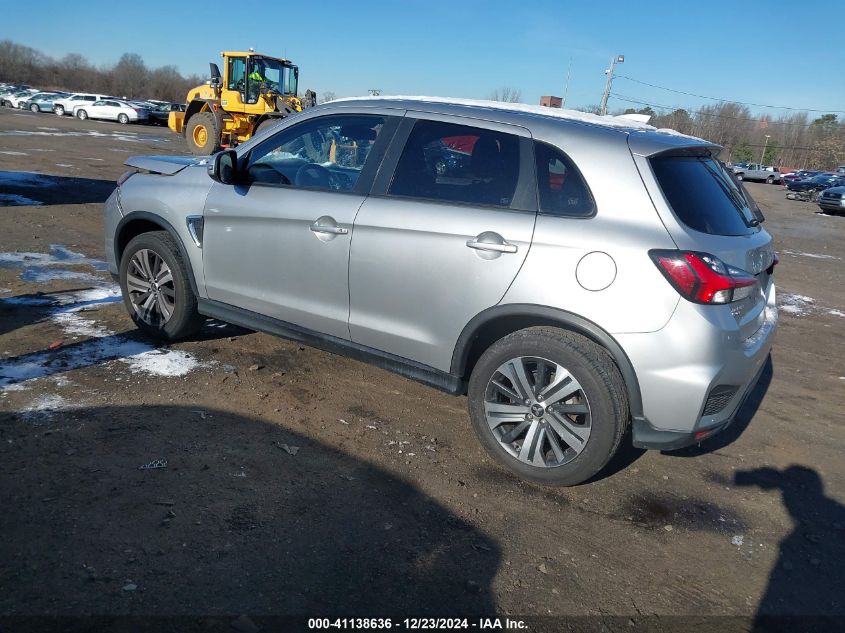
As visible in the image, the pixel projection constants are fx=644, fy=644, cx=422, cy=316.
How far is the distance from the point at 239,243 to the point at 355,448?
1.63 m

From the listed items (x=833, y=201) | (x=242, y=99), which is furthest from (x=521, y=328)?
(x=833, y=201)

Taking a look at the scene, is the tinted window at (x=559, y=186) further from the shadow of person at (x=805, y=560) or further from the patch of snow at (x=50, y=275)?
the patch of snow at (x=50, y=275)

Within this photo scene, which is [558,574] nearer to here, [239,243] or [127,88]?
[239,243]

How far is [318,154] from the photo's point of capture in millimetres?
4359

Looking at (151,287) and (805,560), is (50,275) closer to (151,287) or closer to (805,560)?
(151,287)

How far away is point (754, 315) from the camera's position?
3.42 meters

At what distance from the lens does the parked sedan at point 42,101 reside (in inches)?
1719

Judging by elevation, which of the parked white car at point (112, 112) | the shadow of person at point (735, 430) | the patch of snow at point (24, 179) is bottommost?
the shadow of person at point (735, 430)

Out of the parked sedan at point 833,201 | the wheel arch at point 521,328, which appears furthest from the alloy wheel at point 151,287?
the parked sedan at point 833,201

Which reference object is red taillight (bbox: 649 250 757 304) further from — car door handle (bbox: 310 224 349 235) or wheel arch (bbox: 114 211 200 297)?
wheel arch (bbox: 114 211 200 297)

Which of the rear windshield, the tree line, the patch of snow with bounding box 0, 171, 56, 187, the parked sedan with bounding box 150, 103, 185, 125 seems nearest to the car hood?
the rear windshield

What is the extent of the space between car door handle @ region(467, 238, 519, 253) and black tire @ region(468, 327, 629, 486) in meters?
0.45

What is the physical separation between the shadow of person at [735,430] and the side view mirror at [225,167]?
11.1 feet

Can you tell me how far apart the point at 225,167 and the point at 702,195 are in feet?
9.70
